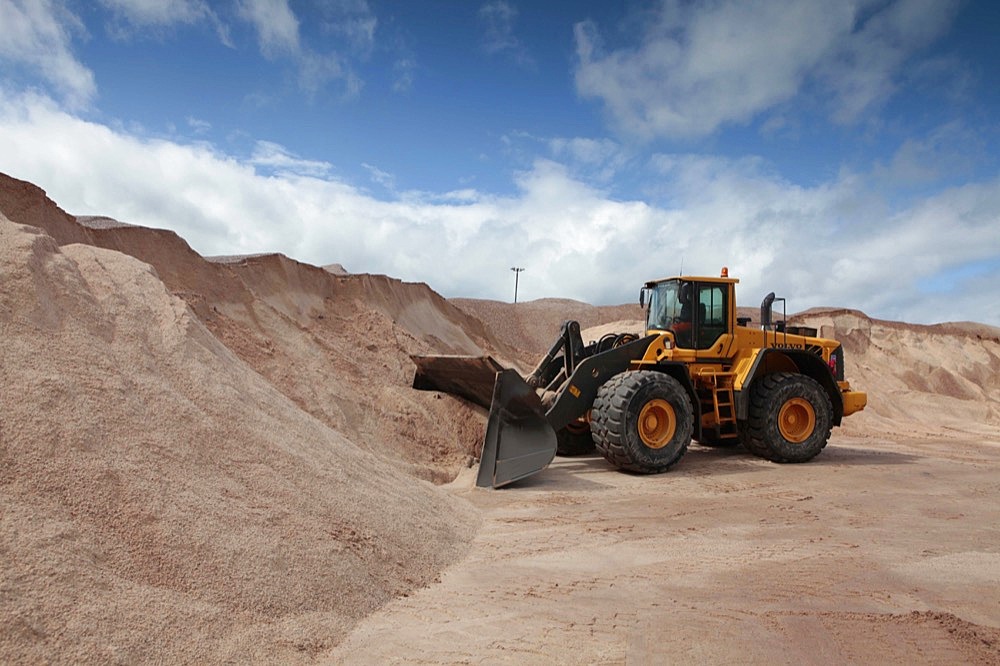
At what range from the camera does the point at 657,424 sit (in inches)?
340

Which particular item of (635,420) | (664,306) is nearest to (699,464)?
(635,420)

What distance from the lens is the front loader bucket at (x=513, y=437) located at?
7.55m

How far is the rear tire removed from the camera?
390 inches

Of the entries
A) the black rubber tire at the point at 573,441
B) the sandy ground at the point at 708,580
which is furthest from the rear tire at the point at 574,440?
the sandy ground at the point at 708,580

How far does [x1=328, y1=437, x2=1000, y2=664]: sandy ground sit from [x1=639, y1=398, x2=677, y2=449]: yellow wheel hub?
53cm

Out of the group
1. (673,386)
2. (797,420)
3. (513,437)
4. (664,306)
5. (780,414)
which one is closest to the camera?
(513,437)

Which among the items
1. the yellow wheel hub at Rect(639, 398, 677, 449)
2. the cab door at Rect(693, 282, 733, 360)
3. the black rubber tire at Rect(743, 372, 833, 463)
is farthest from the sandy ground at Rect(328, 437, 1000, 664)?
the cab door at Rect(693, 282, 733, 360)

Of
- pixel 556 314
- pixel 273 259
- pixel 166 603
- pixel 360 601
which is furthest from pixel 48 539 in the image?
pixel 556 314

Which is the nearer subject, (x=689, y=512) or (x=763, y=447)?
(x=689, y=512)

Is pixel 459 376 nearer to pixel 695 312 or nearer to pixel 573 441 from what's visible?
pixel 573 441

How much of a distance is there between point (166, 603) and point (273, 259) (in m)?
10.5

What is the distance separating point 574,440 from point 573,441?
0.02 m

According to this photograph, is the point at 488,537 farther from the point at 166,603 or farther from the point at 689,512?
the point at 166,603

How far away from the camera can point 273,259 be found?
12984 millimetres
